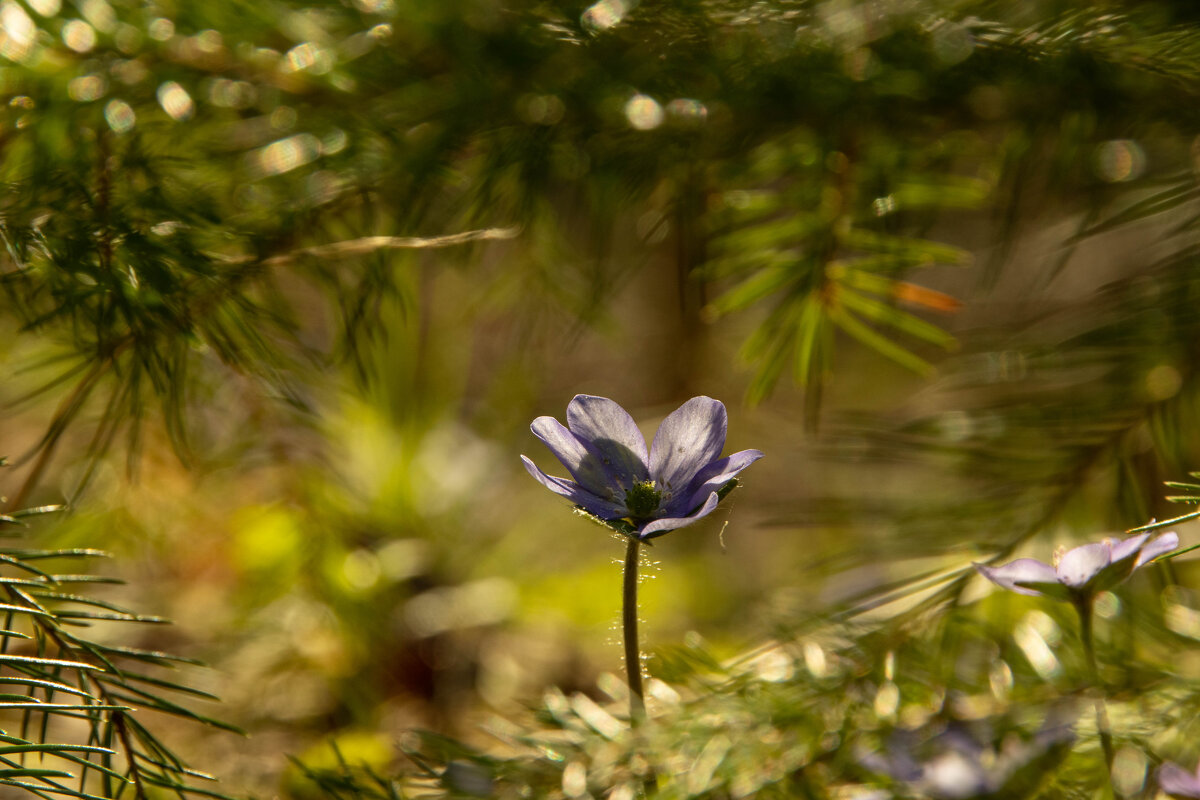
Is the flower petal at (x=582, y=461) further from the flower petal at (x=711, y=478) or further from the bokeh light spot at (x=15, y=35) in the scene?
the bokeh light spot at (x=15, y=35)

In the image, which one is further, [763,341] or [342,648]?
[342,648]

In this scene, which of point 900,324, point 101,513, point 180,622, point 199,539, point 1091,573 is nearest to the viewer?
point 1091,573

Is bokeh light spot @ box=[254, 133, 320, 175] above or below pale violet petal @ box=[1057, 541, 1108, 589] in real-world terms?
above

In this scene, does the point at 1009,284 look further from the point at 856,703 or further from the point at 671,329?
the point at 856,703

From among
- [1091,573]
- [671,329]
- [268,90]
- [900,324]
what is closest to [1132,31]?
[900,324]

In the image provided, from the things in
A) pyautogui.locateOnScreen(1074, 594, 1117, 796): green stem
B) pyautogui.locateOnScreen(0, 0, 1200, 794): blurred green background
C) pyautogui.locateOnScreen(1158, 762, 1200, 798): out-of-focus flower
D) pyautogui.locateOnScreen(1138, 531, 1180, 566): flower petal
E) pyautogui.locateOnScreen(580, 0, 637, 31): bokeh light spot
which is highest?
pyautogui.locateOnScreen(580, 0, 637, 31): bokeh light spot

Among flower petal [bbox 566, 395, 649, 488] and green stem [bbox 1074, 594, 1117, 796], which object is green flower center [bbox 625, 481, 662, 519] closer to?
flower petal [bbox 566, 395, 649, 488]

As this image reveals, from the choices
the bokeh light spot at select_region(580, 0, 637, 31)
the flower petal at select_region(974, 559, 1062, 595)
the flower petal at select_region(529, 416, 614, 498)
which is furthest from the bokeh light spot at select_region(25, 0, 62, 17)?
the flower petal at select_region(974, 559, 1062, 595)

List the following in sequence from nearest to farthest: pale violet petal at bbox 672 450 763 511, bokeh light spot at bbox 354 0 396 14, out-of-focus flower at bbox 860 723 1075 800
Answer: pale violet petal at bbox 672 450 763 511 → out-of-focus flower at bbox 860 723 1075 800 → bokeh light spot at bbox 354 0 396 14
